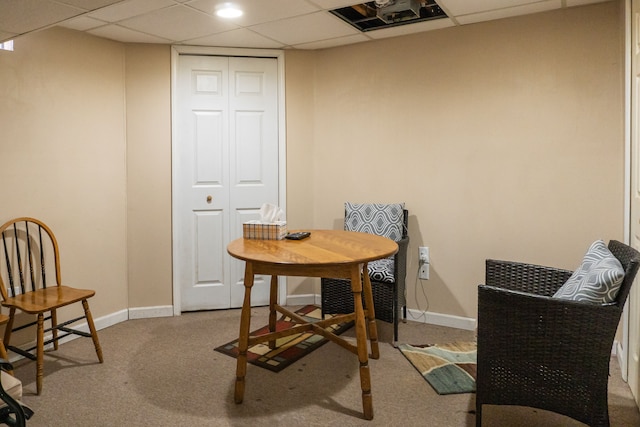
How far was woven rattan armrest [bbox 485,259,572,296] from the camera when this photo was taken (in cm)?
232

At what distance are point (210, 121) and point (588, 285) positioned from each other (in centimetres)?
300

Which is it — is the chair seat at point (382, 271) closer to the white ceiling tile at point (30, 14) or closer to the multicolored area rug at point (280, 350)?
the multicolored area rug at point (280, 350)

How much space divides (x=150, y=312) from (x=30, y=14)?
2.38 meters

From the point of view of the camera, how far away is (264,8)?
2.92 m

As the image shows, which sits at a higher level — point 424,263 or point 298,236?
point 298,236

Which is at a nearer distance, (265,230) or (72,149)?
(265,230)

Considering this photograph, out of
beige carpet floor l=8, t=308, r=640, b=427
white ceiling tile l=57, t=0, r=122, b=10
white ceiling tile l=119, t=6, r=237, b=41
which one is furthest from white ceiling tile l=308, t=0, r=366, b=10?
beige carpet floor l=8, t=308, r=640, b=427

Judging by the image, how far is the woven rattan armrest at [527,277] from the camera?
2318mm

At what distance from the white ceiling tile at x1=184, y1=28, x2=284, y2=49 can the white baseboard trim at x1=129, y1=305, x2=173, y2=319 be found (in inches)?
84.3

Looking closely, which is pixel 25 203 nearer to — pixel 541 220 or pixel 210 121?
pixel 210 121

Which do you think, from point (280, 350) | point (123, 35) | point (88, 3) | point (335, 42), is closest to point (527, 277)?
point (280, 350)

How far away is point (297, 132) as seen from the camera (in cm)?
398

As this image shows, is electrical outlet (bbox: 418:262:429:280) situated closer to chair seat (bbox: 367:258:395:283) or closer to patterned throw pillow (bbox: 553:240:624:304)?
chair seat (bbox: 367:258:395:283)

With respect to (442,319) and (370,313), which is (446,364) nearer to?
(370,313)
